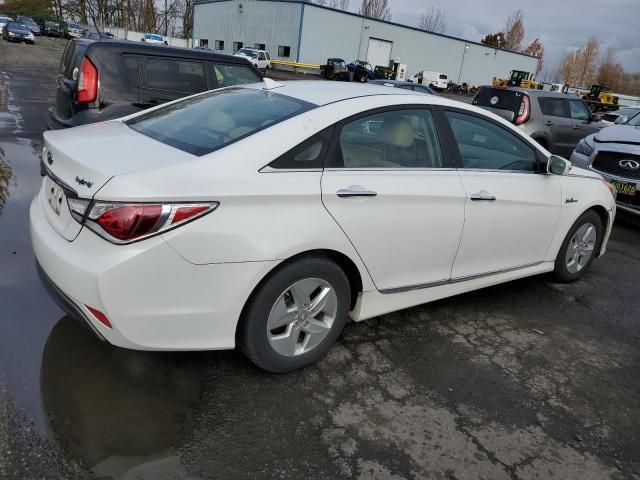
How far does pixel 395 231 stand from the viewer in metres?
3.13

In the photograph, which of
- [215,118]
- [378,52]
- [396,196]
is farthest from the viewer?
[378,52]

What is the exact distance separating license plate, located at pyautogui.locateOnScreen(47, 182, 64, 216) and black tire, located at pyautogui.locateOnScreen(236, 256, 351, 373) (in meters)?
1.08

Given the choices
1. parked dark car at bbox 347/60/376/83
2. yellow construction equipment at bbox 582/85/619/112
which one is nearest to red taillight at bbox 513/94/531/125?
parked dark car at bbox 347/60/376/83

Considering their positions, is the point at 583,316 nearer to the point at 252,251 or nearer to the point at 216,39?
the point at 252,251

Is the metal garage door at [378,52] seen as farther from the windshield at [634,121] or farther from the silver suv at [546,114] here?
the windshield at [634,121]

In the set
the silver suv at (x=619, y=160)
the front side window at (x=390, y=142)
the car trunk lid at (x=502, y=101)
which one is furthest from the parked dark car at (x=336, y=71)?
the front side window at (x=390, y=142)

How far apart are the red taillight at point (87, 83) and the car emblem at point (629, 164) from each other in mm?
6536

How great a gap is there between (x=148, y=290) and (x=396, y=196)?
4.87 ft

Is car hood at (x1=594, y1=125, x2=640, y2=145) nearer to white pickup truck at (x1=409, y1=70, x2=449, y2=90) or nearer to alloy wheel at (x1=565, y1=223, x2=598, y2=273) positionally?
alloy wheel at (x1=565, y1=223, x2=598, y2=273)

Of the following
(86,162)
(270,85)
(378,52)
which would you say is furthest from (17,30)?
(86,162)

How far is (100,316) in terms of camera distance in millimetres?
2404

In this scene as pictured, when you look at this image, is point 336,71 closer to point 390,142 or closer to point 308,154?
point 390,142

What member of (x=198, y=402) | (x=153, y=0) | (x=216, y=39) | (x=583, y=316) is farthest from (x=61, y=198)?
(x=153, y=0)

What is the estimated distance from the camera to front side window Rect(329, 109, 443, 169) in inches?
120
